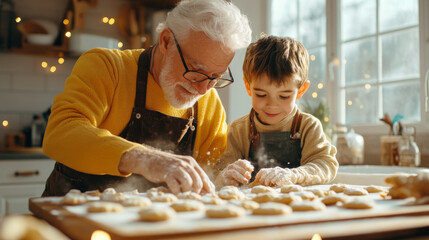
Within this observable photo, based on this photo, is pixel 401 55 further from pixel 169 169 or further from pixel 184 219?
pixel 184 219

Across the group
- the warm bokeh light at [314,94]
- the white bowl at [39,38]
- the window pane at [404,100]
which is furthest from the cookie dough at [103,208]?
the white bowl at [39,38]

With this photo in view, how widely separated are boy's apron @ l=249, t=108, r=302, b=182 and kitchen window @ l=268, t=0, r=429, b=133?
3.21 ft

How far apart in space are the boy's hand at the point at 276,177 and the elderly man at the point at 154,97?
281 mm

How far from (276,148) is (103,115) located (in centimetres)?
60

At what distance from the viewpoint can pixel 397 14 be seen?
242 cm

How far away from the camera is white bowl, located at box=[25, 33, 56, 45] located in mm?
3064

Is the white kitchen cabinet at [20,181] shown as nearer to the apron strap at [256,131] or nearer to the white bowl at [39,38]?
the white bowl at [39,38]

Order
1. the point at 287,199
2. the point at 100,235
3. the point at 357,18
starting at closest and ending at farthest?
the point at 100,235, the point at 287,199, the point at 357,18

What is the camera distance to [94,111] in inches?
49.1

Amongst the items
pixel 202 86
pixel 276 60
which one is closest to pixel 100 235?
pixel 202 86

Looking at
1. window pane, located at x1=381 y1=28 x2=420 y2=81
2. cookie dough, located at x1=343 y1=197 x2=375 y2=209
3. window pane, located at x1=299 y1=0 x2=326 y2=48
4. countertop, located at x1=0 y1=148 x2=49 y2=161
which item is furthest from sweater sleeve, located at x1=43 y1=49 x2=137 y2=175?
window pane, located at x1=299 y1=0 x2=326 y2=48

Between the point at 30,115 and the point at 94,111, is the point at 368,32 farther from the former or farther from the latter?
the point at 30,115

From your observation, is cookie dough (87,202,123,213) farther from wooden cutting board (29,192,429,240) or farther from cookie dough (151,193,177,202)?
cookie dough (151,193,177,202)

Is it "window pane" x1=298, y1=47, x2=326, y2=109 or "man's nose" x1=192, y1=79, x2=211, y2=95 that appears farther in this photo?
"window pane" x1=298, y1=47, x2=326, y2=109
